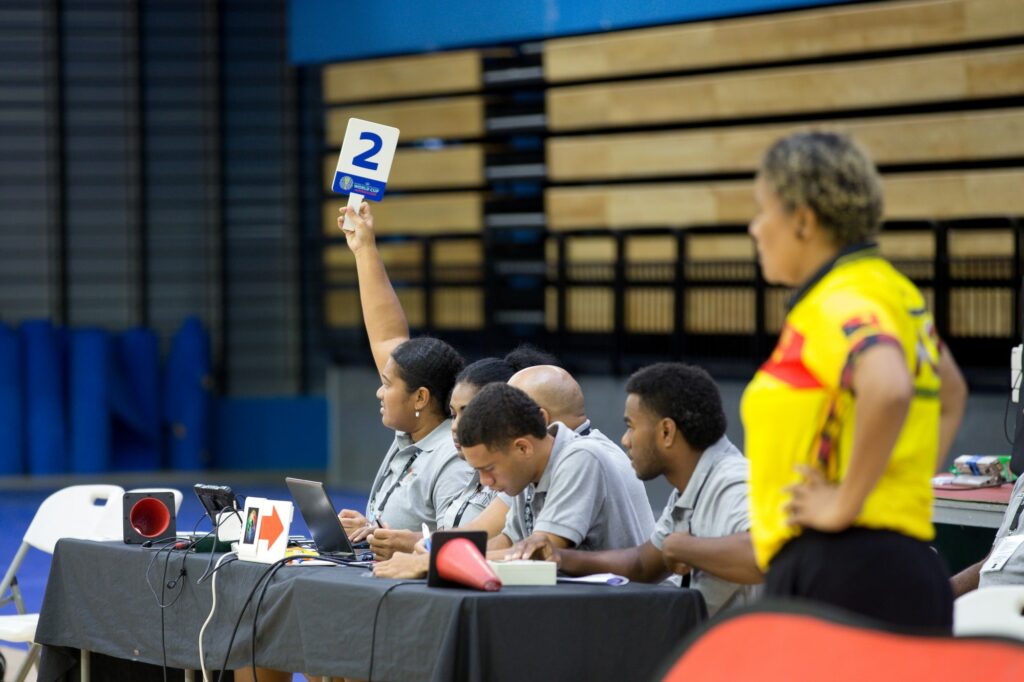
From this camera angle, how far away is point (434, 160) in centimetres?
1166

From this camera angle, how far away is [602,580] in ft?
11.9

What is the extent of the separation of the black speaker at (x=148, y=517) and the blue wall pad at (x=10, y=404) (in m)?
8.36

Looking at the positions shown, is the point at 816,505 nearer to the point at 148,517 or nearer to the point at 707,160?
the point at 148,517

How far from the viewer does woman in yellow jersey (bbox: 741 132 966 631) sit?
244 cm

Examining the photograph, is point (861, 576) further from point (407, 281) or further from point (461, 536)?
point (407, 281)

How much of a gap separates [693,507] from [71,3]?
11.4 meters

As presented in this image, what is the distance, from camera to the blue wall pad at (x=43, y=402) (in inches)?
493

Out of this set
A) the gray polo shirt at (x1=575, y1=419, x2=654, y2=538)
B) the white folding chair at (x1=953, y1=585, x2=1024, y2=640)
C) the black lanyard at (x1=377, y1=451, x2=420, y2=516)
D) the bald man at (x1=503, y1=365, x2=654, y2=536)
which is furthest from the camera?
the black lanyard at (x1=377, y1=451, x2=420, y2=516)

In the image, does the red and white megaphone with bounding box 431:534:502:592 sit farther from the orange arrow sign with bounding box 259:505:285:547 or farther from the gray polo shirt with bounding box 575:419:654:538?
the orange arrow sign with bounding box 259:505:285:547

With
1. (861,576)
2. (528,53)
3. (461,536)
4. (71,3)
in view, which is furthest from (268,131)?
(861,576)

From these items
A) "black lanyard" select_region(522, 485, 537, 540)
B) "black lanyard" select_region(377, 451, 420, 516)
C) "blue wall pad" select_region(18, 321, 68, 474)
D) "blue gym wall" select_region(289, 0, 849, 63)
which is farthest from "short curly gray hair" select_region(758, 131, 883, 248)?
"blue wall pad" select_region(18, 321, 68, 474)

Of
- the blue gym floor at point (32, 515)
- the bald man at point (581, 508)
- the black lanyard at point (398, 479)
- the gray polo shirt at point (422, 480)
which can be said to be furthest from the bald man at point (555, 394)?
the blue gym floor at point (32, 515)

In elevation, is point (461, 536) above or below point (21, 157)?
below

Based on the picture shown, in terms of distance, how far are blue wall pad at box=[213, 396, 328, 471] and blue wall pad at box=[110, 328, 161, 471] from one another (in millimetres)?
645
